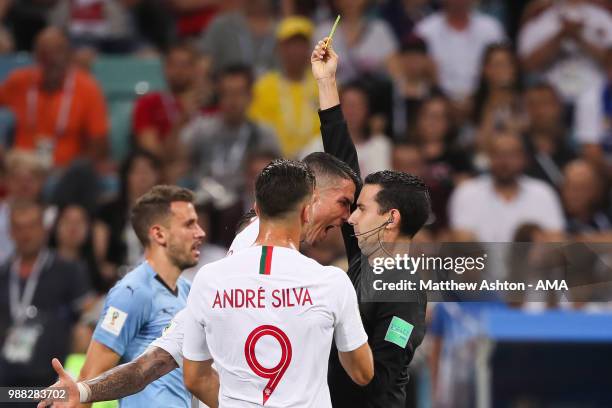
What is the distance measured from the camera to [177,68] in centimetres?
1312

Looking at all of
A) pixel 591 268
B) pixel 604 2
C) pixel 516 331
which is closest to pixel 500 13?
pixel 604 2

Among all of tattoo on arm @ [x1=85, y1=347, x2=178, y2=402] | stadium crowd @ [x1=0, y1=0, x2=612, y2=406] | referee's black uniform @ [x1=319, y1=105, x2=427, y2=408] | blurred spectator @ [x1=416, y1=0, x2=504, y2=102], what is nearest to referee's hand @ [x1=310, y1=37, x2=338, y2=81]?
referee's black uniform @ [x1=319, y1=105, x2=427, y2=408]

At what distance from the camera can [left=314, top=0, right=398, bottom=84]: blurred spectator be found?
1315cm

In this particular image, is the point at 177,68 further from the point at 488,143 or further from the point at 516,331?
the point at 516,331

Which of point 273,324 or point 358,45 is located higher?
point 358,45

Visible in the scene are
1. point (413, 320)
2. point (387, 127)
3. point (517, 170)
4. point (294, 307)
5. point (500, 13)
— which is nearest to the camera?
point (294, 307)

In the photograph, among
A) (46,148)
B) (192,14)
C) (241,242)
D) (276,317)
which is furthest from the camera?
(192,14)

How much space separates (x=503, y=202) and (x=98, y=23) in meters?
5.28

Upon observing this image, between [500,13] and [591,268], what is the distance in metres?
9.23

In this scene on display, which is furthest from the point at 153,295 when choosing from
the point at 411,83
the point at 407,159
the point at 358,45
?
the point at 358,45

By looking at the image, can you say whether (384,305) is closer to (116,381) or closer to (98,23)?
(116,381)

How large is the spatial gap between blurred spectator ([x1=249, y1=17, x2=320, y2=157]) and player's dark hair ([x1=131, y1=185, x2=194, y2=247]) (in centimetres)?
608

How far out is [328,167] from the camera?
580 cm

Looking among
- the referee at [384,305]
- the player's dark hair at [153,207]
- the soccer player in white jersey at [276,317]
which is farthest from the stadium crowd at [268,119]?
the soccer player in white jersey at [276,317]
